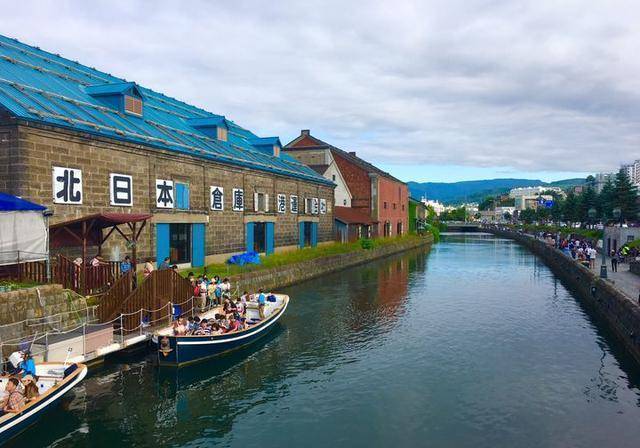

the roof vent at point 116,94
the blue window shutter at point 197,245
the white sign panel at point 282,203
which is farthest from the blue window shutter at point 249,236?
the roof vent at point 116,94

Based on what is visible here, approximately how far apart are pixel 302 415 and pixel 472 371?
824cm

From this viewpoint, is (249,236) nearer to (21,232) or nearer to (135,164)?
(135,164)

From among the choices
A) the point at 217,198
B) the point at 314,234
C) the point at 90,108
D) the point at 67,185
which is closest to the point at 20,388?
the point at 67,185

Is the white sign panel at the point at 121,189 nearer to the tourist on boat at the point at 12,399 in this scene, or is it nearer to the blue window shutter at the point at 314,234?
the tourist on boat at the point at 12,399

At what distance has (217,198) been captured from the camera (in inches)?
1570

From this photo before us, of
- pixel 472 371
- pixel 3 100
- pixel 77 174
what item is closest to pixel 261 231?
pixel 77 174

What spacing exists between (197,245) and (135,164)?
333 inches

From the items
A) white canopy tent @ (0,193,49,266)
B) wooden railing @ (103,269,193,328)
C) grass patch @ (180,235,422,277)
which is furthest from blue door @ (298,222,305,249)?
white canopy tent @ (0,193,49,266)

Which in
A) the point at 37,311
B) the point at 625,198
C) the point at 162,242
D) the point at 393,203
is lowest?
the point at 37,311

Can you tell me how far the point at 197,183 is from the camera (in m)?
37.1

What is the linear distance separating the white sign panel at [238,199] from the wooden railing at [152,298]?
658 inches

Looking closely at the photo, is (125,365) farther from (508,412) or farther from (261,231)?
(261,231)

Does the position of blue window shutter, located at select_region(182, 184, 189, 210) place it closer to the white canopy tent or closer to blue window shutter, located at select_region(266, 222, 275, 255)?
the white canopy tent

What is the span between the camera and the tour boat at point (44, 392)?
14539 millimetres
